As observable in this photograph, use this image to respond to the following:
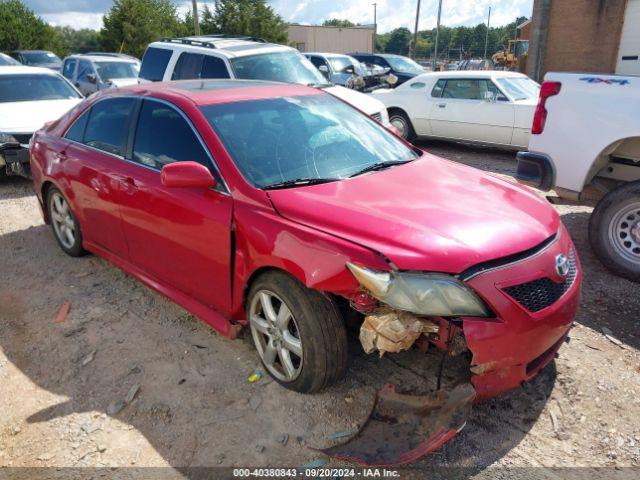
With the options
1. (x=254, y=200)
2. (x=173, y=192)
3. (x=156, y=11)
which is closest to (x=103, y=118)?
(x=173, y=192)

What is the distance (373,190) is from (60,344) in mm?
2437

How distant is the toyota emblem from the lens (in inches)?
106

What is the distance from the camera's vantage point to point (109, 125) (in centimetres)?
417

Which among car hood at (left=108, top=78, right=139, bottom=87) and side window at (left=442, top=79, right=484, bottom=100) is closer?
side window at (left=442, top=79, right=484, bottom=100)

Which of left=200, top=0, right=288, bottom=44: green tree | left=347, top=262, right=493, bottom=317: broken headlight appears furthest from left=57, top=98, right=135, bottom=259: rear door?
left=200, top=0, right=288, bottom=44: green tree

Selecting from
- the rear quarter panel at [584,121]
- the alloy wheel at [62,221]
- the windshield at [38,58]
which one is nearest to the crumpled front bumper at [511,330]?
the rear quarter panel at [584,121]

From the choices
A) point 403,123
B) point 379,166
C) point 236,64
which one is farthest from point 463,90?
point 379,166

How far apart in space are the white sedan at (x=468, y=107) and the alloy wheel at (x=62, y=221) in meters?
6.87

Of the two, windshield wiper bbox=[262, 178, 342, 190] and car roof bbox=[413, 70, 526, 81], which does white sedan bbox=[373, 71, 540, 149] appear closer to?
car roof bbox=[413, 70, 526, 81]

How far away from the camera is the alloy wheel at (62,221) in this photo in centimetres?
481

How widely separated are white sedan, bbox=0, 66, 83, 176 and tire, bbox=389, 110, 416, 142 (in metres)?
5.92

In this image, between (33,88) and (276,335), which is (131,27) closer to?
(33,88)

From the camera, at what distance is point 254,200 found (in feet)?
9.53

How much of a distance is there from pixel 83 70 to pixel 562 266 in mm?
14134
